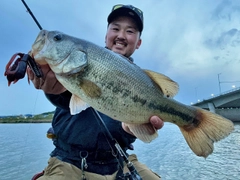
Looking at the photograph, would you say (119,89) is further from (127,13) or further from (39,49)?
(127,13)

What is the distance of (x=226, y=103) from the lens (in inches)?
1492

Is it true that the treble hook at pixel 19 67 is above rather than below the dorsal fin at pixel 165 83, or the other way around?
below

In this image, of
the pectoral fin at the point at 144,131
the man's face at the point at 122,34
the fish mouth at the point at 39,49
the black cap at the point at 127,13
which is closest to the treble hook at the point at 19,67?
the fish mouth at the point at 39,49

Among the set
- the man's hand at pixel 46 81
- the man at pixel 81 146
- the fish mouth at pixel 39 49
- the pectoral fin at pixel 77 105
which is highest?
the fish mouth at pixel 39 49

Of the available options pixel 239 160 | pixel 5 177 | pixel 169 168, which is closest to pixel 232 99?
pixel 239 160

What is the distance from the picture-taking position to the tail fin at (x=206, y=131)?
2518mm

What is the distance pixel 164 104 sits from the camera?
101 inches

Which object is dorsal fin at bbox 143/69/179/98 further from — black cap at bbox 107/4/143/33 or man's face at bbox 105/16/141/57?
black cap at bbox 107/4/143/33

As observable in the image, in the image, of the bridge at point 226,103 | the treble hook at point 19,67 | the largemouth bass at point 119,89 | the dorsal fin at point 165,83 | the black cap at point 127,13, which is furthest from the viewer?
the bridge at point 226,103

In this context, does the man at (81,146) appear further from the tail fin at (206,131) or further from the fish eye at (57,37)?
the tail fin at (206,131)

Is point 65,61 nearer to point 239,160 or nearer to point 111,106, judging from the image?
point 111,106

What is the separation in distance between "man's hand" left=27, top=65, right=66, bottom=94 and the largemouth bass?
14cm

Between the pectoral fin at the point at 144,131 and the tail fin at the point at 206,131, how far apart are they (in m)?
0.44

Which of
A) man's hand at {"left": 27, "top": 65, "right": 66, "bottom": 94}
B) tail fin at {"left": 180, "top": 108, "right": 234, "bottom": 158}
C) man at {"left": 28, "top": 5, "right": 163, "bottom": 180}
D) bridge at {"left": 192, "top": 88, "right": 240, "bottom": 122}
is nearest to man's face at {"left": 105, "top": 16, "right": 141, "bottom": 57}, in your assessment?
man at {"left": 28, "top": 5, "right": 163, "bottom": 180}
